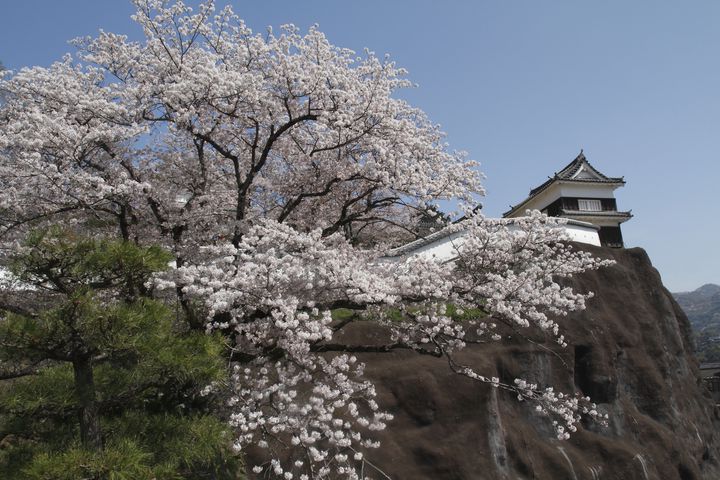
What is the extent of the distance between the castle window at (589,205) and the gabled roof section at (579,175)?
43.8 inches

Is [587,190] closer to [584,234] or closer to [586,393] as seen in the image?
[584,234]

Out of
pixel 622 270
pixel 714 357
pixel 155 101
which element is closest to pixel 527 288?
pixel 155 101

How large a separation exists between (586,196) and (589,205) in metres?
0.53

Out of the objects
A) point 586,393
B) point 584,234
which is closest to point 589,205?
point 584,234

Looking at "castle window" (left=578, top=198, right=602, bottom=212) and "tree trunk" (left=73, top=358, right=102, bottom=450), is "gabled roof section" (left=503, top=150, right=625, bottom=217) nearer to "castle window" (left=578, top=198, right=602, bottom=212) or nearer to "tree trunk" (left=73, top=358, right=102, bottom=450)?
"castle window" (left=578, top=198, right=602, bottom=212)

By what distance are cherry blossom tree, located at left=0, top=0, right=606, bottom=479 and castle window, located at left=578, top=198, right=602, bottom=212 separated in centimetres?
2284

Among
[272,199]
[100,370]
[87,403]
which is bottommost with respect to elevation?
[87,403]

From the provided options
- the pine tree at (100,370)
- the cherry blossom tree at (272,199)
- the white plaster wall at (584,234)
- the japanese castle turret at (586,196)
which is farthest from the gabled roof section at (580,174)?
the pine tree at (100,370)

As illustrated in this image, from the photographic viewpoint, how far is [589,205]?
29.9 meters

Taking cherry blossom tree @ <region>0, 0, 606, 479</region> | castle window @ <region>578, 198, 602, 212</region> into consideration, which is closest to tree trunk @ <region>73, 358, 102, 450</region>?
cherry blossom tree @ <region>0, 0, 606, 479</region>

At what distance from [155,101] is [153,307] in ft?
13.3

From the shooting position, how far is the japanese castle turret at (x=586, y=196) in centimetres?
2950

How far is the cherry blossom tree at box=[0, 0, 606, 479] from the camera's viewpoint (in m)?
6.46

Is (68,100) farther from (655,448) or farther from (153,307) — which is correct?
(655,448)
